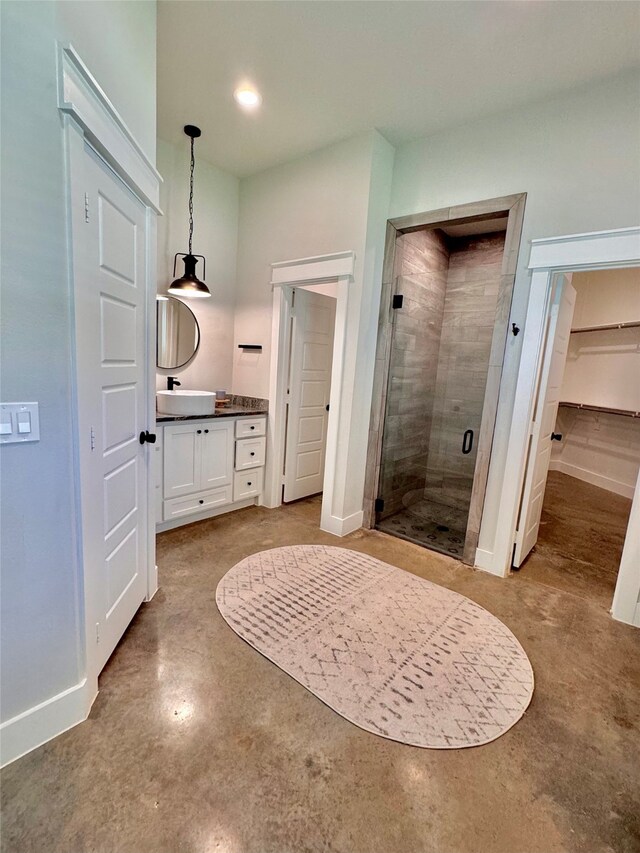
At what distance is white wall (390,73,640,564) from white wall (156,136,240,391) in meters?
1.69

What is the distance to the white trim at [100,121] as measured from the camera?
1.18 meters

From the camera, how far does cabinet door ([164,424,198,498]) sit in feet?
9.60

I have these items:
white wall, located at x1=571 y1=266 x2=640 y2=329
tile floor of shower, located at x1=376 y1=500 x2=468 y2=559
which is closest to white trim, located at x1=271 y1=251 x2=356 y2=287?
tile floor of shower, located at x1=376 y1=500 x2=468 y2=559

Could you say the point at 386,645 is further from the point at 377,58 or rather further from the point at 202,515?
the point at 377,58

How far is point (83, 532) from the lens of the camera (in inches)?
55.6

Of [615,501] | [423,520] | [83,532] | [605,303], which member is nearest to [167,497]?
[83,532]

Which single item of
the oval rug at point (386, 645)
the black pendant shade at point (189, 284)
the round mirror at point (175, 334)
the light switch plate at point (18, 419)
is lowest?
the oval rug at point (386, 645)

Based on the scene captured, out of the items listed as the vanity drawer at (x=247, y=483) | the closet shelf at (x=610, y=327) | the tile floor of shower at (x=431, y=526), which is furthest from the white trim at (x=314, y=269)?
the closet shelf at (x=610, y=327)

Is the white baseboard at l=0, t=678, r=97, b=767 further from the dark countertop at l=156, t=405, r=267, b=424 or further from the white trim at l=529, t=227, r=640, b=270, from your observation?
the white trim at l=529, t=227, r=640, b=270

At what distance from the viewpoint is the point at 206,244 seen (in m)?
3.55

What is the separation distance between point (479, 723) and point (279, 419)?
8.74ft

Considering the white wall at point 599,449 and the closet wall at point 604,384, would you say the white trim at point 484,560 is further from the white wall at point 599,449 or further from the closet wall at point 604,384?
the closet wall at point 604,384

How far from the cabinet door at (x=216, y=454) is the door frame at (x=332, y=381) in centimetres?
44

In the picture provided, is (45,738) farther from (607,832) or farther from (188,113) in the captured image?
(188,113)
